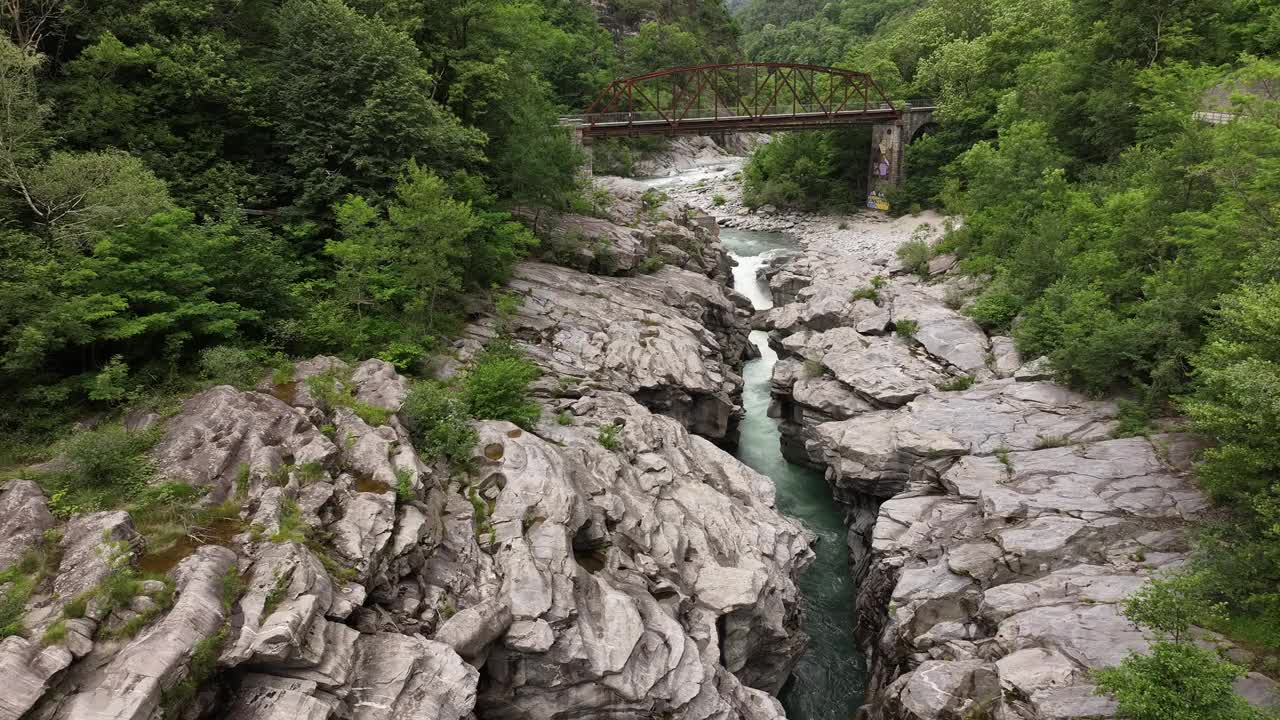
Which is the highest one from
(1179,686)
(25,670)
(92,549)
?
(92,549)

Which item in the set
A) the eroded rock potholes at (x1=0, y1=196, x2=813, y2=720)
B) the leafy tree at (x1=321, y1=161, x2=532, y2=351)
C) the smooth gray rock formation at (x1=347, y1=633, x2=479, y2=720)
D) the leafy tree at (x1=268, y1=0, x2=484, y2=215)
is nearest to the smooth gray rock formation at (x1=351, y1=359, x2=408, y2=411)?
the eroded rock potholes at (x1=0, y1=196, x2=813, y2=720)

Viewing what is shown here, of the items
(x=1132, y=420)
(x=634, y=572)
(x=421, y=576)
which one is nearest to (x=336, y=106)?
(x=421, y=576)

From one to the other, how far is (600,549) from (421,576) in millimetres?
4633

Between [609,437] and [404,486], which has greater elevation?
[404,486]

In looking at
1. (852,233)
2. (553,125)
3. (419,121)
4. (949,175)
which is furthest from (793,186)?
(419,121)

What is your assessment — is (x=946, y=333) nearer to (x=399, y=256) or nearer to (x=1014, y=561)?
(x=1014, y=561)

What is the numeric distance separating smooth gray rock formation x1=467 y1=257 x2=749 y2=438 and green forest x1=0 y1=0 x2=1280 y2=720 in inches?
93.3

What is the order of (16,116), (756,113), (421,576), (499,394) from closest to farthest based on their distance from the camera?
(421,576) → (16,116) → (499,394) → (756,113)

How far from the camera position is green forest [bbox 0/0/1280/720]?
14.1 metres

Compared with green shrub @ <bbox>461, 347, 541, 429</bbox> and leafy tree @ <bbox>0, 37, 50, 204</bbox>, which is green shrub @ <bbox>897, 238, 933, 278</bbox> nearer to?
green shrub @ <bbox>461, 347, 541, 429</bbox>

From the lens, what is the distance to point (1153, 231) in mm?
24859

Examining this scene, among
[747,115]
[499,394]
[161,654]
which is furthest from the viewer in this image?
[747,115]

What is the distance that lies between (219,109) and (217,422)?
14.1 m

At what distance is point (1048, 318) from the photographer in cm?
2602
